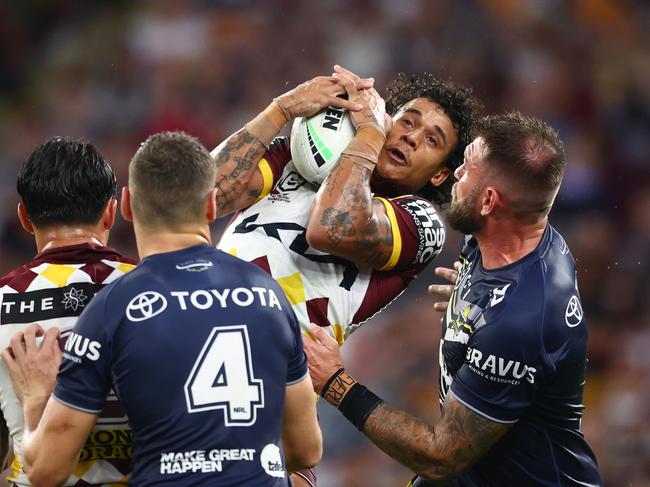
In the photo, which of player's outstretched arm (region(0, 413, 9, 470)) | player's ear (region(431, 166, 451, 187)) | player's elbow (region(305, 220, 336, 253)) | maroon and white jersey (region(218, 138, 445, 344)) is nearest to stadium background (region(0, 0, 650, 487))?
player's ear (region(431, 166, 451, 187))

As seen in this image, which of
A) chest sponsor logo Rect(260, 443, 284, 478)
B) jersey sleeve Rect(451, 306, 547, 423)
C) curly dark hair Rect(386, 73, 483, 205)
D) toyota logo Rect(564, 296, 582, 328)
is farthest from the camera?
curly dark hair Rect(386, 73, 483, 205)

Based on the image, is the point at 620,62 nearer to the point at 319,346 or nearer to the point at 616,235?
the point at 616,235

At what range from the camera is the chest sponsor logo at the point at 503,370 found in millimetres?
4238

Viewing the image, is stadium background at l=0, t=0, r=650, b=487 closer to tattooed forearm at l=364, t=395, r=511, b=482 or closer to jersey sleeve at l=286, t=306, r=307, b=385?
tattooed forearm at l=364, t=395, r=511, b=482

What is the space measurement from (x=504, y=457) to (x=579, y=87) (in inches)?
257

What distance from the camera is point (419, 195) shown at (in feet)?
17.9

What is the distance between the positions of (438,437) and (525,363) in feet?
1.72

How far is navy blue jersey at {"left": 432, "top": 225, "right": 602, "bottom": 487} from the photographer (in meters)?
4.25

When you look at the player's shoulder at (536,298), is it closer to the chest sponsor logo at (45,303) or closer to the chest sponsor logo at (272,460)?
the chest sponsor logo at (272,460)

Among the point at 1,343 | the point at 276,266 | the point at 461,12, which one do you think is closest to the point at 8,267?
the point at 461,12

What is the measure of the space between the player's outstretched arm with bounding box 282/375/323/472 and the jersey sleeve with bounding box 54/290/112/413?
2.14ft

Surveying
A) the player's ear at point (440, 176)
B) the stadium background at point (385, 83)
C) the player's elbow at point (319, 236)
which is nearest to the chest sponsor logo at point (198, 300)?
the player's elbow at point (319, 236)

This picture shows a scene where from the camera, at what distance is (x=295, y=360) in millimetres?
3508

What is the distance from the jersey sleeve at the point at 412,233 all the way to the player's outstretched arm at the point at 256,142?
0.53 meters
